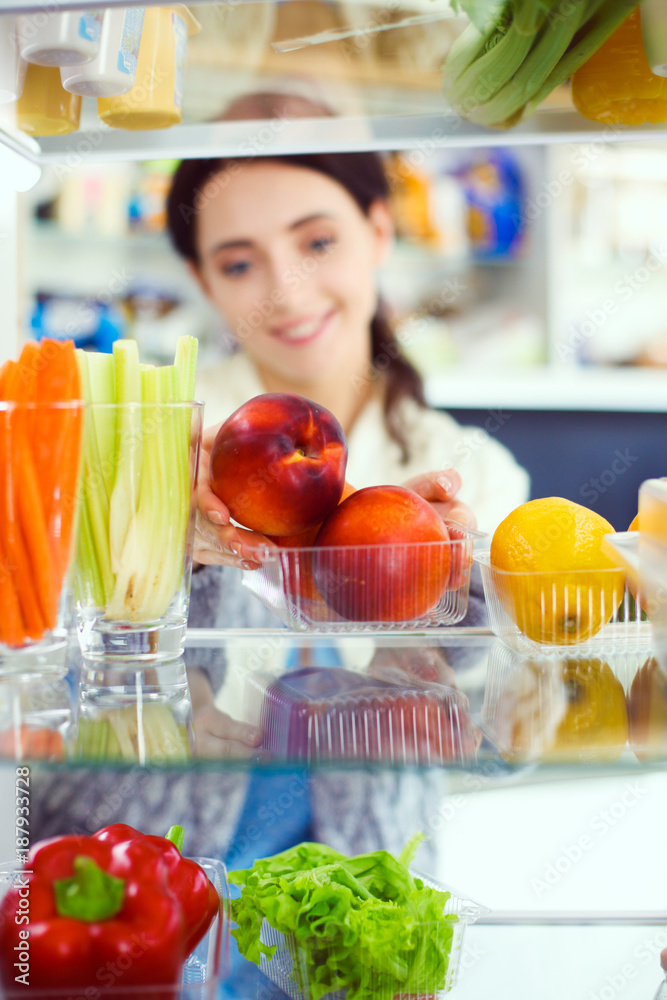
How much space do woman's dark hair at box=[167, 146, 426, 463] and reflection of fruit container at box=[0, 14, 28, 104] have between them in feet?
5.03

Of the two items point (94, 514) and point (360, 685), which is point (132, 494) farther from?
point (360, 685)

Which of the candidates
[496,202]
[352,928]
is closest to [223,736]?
[352,928]

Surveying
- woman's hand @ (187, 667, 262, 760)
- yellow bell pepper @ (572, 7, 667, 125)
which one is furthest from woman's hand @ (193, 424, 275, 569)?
yellow bell pepper @ (572, 7, 667, 125)

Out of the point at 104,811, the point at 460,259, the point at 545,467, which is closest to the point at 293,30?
the point at 460,259

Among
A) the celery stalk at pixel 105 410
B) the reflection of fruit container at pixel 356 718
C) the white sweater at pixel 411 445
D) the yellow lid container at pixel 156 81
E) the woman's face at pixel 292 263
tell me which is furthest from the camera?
the white sweater at pixel 411 445

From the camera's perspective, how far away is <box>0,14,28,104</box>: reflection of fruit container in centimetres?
47

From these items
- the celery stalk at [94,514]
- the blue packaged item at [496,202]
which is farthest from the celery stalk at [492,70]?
the blue packaged item at [496,202]

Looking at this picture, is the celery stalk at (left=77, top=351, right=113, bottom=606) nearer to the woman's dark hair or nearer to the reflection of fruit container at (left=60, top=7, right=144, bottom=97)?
the reflection of fruit container at (left=60, top=7, right=144, bottom=97)

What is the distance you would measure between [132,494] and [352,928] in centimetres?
30

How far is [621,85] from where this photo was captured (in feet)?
1.80

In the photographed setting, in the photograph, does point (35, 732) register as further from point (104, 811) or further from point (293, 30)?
point (293, 30)

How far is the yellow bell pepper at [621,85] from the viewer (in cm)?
54

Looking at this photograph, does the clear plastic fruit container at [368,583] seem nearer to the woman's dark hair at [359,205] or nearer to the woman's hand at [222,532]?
the woman's hand at [222,532]

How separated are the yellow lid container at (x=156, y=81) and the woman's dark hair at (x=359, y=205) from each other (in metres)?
1.48
